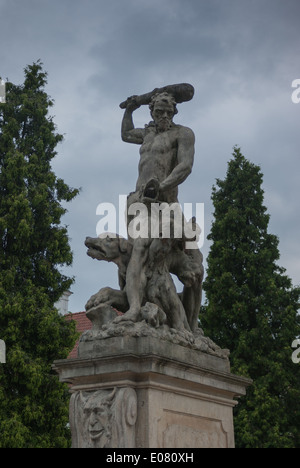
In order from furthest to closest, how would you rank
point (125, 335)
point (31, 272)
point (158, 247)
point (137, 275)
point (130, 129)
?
point (31, 272)
point (130, 129)
point (158, 247)
point (137, 275)
point (125, 335)

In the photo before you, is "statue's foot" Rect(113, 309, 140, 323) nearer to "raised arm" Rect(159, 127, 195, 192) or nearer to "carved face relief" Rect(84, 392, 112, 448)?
"carved face relief" Rect(84, 392, 112, 448)

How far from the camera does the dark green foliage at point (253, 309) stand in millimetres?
16750

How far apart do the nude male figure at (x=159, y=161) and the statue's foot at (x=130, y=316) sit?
28 centimetres

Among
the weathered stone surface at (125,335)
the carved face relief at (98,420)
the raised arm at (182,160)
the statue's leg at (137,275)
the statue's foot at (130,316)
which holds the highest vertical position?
the raised arm at (182,160)

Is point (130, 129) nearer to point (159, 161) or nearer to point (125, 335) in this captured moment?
point (159, 161)

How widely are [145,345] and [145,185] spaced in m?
1.83

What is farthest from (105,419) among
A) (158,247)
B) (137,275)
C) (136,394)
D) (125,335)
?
(158,247)

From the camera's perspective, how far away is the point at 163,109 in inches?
284

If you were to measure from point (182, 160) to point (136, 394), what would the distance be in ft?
8.90

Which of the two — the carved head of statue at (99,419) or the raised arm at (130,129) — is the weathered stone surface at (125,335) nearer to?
the carved head of statue at (99,419)

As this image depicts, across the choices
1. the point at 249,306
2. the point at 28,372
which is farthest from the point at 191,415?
the point at 249,306

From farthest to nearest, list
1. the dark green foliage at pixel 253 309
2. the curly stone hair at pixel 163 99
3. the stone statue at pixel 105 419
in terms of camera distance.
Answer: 1. the dark green foliage at pixel 253 309
2. the curly stone hair at pixel 163 99
3. the stone statue at pixel 105 419

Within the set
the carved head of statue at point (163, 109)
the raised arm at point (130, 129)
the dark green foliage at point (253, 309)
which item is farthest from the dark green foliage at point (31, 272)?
the carved head of statue at point (163, 109)
